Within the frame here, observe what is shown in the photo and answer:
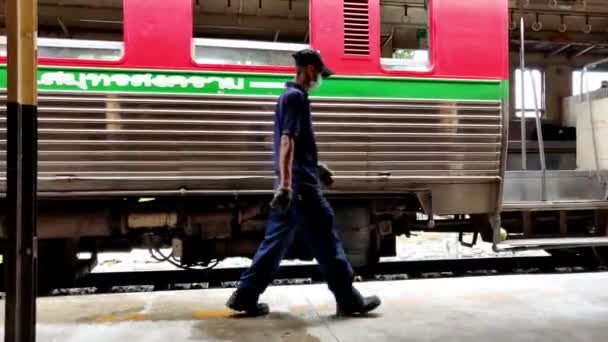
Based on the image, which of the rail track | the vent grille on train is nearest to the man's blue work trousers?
the vent grille on train

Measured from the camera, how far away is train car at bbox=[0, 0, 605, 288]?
3.69 m

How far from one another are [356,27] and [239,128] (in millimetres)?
1172

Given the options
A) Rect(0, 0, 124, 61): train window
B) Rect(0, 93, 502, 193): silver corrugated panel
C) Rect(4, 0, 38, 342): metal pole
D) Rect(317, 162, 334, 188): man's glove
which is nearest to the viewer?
Rect(4, 0, 38, 342): metal pole

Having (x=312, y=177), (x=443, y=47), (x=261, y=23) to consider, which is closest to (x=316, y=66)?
(x=312, y=177)

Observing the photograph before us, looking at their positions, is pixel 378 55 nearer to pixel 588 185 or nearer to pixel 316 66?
pixel 316 66

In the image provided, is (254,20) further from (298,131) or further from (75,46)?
(298,131)

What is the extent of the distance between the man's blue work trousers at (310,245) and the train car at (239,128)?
1.97ft

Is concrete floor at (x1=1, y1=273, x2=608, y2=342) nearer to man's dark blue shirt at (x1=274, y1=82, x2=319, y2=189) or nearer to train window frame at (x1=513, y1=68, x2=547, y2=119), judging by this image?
man's dark blue shirt at (x1=274, y1=82, x2=319, y2=189)

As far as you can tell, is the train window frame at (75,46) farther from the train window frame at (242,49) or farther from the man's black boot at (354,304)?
the man's black boot at (354,304)

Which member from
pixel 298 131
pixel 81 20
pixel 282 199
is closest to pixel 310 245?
pixel 282 199

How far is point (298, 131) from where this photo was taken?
3.20 metres

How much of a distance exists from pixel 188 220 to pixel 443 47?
2.37 metres

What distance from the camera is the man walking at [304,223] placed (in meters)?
3.30

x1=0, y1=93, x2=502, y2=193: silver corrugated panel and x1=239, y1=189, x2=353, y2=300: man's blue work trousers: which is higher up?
x1=0, y1=93, x2=502, y2=193: silver corrugated panel
